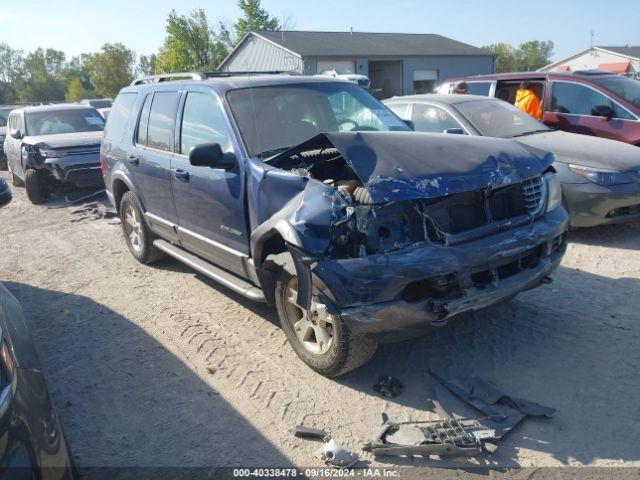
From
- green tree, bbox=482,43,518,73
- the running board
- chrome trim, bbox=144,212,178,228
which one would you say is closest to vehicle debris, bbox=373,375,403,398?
the running board

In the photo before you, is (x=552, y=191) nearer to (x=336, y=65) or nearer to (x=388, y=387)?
(x=388, y=387)

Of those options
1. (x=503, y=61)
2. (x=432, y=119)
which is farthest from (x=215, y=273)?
(x=503, y=61)

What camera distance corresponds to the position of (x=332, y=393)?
3568mm

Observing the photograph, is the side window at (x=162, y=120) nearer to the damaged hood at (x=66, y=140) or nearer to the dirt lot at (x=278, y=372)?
the dirt lot at (x=278, y=372)

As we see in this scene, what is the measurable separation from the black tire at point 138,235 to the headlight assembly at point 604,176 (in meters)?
4.88

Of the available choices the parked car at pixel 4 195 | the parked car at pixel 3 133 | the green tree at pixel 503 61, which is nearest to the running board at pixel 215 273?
the parked car at pixel 4 195

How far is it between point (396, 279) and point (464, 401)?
0.92 meters

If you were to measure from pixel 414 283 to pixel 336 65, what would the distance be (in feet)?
102

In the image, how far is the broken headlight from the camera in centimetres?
394

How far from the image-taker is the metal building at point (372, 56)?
32.2 meters

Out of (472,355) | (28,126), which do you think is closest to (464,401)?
(472,355)

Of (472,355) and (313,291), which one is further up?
(313,291)

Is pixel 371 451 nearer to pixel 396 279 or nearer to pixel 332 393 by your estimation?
pixel 332 393

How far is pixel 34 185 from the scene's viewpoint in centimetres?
1084
